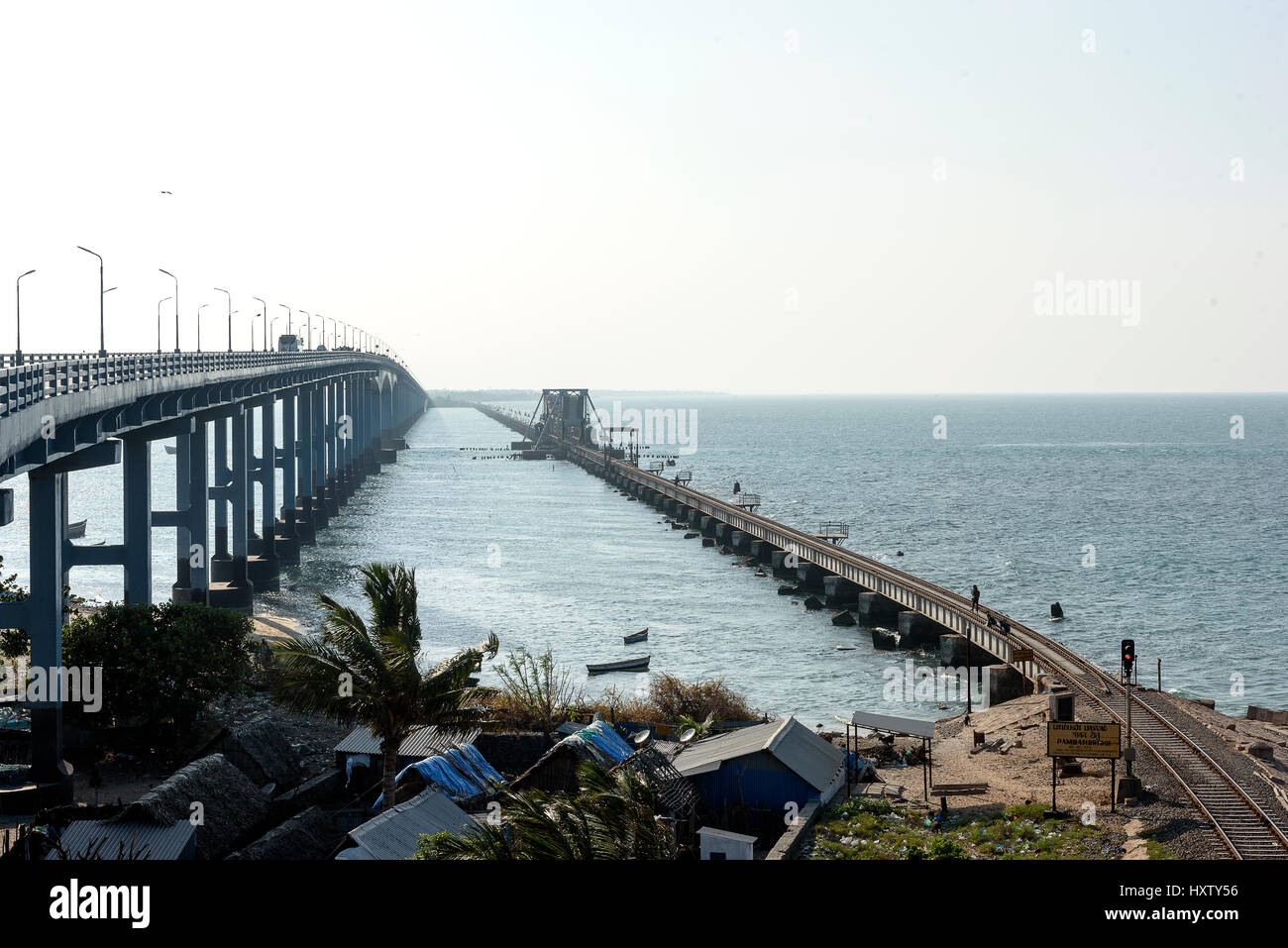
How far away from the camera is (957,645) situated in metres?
52.6

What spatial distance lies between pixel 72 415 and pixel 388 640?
536 inches

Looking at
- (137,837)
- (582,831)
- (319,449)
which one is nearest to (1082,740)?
(582,831)

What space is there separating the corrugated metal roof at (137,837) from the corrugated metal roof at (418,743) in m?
6.09

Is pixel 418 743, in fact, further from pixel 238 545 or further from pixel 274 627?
pixel 238 545

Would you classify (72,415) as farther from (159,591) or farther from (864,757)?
(159,591)

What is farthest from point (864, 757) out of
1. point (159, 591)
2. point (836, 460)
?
point (836, 460)

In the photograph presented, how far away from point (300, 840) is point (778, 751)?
34.7ft

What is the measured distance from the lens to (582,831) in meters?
14.0

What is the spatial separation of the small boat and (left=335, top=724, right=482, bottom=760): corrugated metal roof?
20.3 metres

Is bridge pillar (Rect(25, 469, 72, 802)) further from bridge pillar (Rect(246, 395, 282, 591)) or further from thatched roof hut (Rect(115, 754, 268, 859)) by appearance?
bridge pillar (Rect(246, 395, 282, 591))

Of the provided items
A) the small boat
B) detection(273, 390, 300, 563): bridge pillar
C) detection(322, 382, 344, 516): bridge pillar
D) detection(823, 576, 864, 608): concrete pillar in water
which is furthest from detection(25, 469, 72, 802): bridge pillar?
detection(322, 382, 344, 516): bridge pillar

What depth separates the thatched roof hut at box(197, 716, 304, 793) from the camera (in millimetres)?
29266

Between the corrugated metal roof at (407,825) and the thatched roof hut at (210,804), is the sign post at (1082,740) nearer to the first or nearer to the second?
the corrugated metal roof at (407,825)

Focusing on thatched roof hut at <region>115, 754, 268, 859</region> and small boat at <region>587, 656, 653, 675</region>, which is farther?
small boat at <region>587, 656, 653, 675</region>
